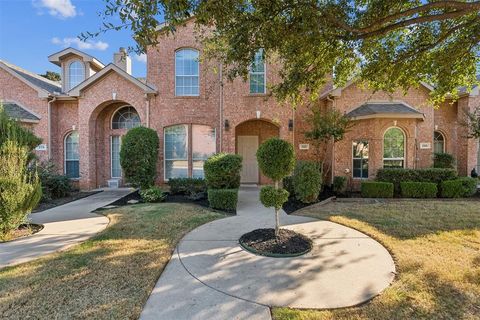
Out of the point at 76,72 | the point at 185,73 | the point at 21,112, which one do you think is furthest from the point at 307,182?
the point at 21,112

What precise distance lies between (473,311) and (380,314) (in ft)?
3.97

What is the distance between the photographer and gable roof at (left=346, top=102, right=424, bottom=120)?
35.2 ft

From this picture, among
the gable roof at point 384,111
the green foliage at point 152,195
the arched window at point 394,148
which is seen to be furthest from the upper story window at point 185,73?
the arched window at point 394,148

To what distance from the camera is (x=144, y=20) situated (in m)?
3.36

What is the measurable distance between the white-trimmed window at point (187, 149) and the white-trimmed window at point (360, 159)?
6.98 meters

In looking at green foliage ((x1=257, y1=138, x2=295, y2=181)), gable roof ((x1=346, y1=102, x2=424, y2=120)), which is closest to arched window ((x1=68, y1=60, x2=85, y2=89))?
green foliage ((x1=257, y1=138, x2=295, y2=181))

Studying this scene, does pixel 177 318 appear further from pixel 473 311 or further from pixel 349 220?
pixel 349 220

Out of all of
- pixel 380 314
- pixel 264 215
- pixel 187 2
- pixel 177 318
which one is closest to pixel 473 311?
pixel 380 314

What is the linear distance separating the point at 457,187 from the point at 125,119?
16353mm

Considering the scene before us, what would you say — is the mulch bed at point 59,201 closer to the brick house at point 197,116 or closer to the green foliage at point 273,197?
the brick house at point 197,116

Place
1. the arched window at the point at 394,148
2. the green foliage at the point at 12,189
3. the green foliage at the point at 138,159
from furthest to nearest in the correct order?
the arched window at the point at 394,148 → the green foliage at the point at 138,159 → the green foliage at the point at 12,189

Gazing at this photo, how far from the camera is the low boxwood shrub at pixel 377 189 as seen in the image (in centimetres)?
1013

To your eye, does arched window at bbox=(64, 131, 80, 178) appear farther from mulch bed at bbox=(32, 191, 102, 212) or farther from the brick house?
mulch bed at bbox=(32, 191, 102, 212)

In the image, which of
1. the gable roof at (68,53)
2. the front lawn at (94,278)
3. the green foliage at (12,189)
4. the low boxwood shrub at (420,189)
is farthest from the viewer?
the gable roof at (68,53)
